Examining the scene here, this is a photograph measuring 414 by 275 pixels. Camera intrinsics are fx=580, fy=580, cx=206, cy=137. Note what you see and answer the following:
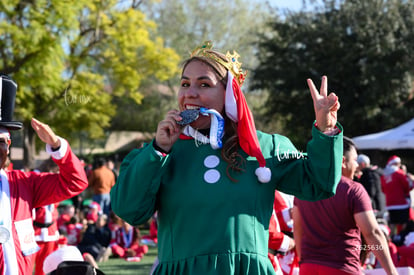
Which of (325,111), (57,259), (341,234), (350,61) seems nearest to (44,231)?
(341,234)

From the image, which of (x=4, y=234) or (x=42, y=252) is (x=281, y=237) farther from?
(x=42, y=252)

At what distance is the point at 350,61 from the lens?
88.0ft

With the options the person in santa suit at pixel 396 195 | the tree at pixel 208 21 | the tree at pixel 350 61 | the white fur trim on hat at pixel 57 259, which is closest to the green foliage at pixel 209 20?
the tree at pixel 208 21

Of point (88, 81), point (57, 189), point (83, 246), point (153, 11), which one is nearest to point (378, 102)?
point (153, 11)

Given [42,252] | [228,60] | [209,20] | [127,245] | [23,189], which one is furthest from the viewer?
[209,20]

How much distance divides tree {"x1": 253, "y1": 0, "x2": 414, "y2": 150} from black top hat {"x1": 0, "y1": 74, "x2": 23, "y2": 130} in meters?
24.1

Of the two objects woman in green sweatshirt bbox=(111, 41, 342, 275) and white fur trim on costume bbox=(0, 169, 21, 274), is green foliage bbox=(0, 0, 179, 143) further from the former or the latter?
woman in green sweatshirt bbox=(111, 41, 342, 275)

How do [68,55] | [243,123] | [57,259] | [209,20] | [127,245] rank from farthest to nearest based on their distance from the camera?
[209,20]
[68,55]
[127,245]
[57,259]
[243,123]

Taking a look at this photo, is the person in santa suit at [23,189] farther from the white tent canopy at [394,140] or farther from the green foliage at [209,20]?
the green foliage at [209,20]

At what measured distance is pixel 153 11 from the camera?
30.7m

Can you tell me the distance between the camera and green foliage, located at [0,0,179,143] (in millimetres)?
15242

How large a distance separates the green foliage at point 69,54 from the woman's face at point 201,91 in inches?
455

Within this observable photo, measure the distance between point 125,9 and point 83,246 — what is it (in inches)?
401

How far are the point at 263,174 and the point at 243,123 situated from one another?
0.23 meters
